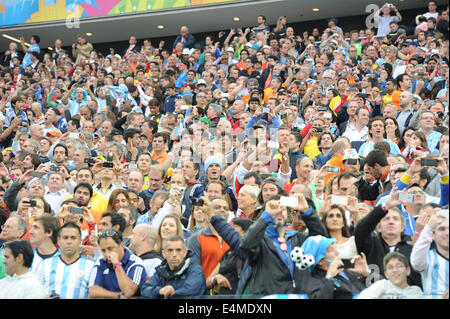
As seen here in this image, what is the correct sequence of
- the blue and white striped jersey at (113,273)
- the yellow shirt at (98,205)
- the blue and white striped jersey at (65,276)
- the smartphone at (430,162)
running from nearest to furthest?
the smartphone at (430,162), the blue and white striped jersey at (113,273), the blue and white striped jersey at (65,276), the yellow shirt at (98,205)

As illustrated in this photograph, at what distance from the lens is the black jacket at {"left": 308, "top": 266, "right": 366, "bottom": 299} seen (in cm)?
355

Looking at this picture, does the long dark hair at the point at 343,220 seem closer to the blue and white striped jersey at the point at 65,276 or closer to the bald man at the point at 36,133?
the blue and white striped jersey at the point at 65,276

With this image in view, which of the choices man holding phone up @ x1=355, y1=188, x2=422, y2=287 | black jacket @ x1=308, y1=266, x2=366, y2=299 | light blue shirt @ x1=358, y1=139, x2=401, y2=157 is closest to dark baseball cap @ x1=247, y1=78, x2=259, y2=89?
light blue shirt @ x1=358, y1=139, x2=401, y2=157

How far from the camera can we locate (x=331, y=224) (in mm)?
4508

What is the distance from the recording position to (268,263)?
4141mm

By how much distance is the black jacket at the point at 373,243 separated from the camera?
4.29 meters

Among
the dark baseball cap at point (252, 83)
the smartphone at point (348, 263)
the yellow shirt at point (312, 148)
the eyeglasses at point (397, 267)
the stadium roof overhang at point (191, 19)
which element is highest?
the stadium roof overhang at point (191, 19)

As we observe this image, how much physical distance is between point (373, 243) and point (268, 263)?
2.56 ft

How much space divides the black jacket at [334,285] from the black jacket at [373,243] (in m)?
0.28

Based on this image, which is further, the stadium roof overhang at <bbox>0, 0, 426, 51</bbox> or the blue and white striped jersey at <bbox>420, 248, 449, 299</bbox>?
the stadium roof overhang at <bbox>0, 0, 426, 51</bbox>

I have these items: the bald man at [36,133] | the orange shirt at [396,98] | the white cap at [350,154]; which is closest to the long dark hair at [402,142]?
the white cap at [350,154]

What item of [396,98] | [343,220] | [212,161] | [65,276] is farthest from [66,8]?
[343,220]

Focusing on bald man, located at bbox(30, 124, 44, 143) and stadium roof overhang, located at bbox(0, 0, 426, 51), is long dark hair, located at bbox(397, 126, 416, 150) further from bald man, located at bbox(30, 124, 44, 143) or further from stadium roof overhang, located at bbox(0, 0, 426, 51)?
stadium roof overhang, located at bbox(0, 0, 426, 51)
